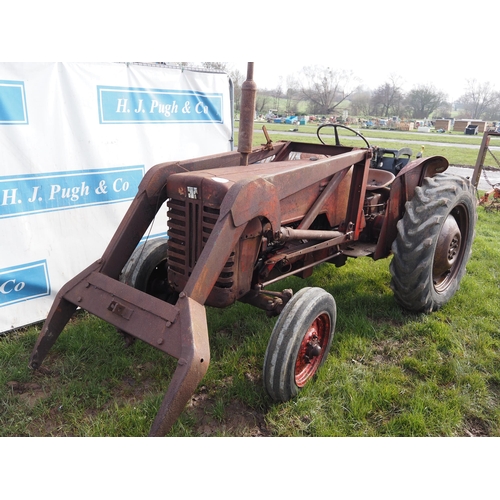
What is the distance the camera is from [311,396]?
304cm

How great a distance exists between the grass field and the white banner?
551mm

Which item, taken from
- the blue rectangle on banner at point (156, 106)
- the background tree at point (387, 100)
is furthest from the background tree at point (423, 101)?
the blue rectangle on banner at point (156, 106)

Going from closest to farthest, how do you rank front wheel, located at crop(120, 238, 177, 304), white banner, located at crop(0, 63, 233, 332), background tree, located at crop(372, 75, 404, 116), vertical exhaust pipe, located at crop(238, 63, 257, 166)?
vertical exhaust pipe, located at crop(238, 63, 257, 166) < front wheel, located at crop(120, 238, 177, 304) < white banner, located at crop(0, 63, 233, 332) < background tree, located at crop(372, 75, 404, 116)

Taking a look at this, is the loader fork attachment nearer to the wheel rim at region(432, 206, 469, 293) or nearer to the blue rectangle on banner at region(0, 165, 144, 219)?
the blue rectangle on banner at region(0, 165, 144, 219)

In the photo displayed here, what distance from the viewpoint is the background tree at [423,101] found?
4697cm

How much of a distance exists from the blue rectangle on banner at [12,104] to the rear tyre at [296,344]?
2.89 meters

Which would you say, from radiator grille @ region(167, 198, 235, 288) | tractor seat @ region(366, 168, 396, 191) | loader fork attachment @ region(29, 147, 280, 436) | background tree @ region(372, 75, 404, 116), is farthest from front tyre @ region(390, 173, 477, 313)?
background tree @ region(372, 75, 404, 116)

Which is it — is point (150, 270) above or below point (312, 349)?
above

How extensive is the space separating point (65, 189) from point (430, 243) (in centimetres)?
340

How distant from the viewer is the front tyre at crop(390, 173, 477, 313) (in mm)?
3766

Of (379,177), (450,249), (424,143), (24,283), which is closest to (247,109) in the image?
(379,177)

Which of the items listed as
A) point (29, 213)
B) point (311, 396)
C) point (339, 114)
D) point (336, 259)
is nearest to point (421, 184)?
point (336, 259)

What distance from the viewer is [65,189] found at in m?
4.30

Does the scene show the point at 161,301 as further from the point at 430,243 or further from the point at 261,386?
the point at 430,243
